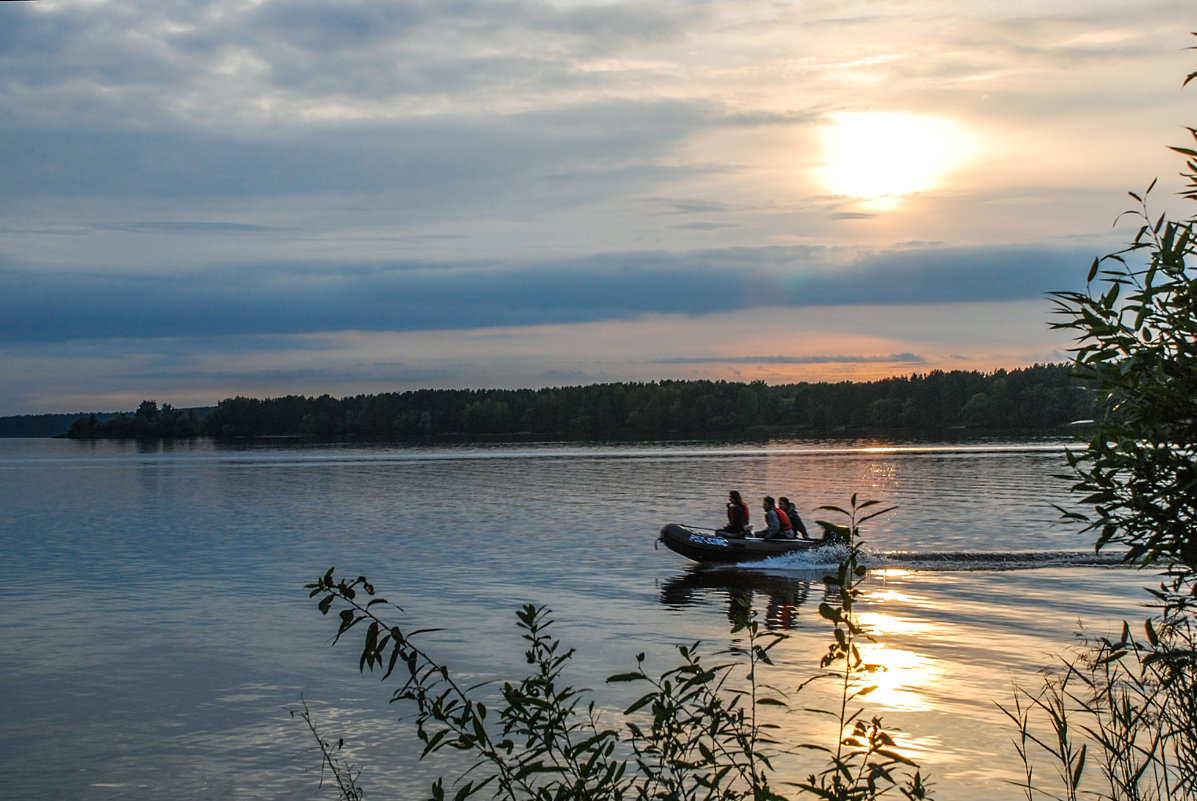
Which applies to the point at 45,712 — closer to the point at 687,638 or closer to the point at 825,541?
the point at 687,638

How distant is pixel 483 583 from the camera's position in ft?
94.2

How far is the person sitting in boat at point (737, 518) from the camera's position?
98.8ft

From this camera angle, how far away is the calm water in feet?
44.4

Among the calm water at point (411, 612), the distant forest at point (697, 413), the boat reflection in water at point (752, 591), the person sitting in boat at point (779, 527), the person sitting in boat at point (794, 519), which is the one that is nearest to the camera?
the calm water at point (411, 612)

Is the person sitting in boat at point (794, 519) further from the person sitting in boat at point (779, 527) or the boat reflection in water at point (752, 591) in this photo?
the boat reflection in water at point (752, 591)

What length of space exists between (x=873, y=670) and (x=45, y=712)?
48.2 feet

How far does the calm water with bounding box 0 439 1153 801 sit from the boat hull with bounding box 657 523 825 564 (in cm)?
55

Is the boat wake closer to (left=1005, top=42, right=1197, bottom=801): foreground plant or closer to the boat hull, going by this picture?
the boat hull

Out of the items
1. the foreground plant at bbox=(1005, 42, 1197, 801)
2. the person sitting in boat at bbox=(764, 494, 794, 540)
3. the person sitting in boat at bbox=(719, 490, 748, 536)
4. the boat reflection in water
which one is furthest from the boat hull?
the foreground plant at bbox=(1005, 42, 1197, 801)

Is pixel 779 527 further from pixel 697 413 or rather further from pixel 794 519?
pixel 697 413

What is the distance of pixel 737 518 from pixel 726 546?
0.95 meters

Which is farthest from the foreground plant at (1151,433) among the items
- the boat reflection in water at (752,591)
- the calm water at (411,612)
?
the boat reflection in water at (752,591)

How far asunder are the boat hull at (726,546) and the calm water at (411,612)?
555 millimetres

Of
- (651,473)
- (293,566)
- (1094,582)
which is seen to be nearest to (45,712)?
(293,566)
